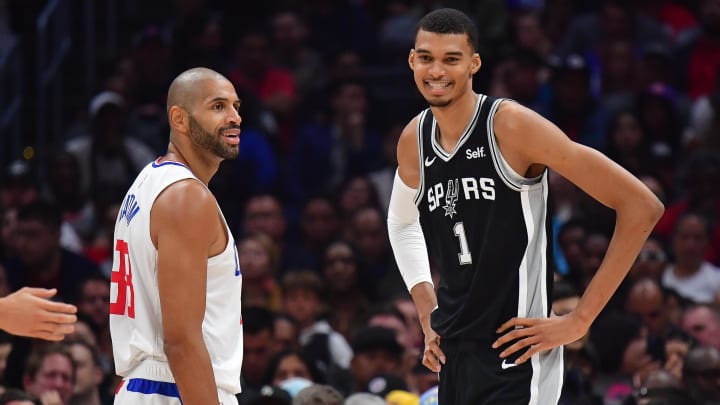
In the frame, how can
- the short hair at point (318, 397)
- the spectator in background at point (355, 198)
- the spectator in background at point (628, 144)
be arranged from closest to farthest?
the short hair at point (318, 397) < the spectator in background at point (628, 144) < the spectator in background at point (355, 198)

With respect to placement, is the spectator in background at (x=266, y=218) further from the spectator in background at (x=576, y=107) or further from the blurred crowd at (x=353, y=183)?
the spectator in background at (x=576, y=107)

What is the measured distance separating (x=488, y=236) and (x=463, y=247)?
0.42 feet

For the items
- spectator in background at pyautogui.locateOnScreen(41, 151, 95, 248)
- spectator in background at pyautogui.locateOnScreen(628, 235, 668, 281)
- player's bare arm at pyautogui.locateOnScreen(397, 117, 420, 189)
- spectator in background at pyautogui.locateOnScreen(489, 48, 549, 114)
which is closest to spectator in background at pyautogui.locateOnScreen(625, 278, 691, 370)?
spectator in background at pyautogui.locateOnScreen(628, 235, 668, 281)

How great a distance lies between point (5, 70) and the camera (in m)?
13.4

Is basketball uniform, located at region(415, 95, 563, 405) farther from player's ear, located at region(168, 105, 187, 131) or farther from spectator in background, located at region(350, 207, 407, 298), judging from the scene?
spectator in background, located at region(350, 207, 407, 298)

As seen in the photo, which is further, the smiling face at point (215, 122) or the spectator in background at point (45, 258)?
the spectator in background at point (45, 258)

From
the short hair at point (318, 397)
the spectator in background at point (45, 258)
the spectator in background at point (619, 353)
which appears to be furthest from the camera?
the spectator in background at point (45, 258)

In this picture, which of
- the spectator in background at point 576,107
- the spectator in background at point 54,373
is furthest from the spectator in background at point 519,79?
the spectator in background at point 54,373

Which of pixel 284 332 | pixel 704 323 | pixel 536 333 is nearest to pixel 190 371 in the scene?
pixel 536 333

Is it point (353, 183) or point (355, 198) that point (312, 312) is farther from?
point (353, 183)

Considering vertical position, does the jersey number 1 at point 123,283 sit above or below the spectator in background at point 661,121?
below

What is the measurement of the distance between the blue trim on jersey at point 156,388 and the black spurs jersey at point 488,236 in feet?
3.73

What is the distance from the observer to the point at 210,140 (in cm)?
510

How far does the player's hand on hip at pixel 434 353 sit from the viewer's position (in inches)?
206
